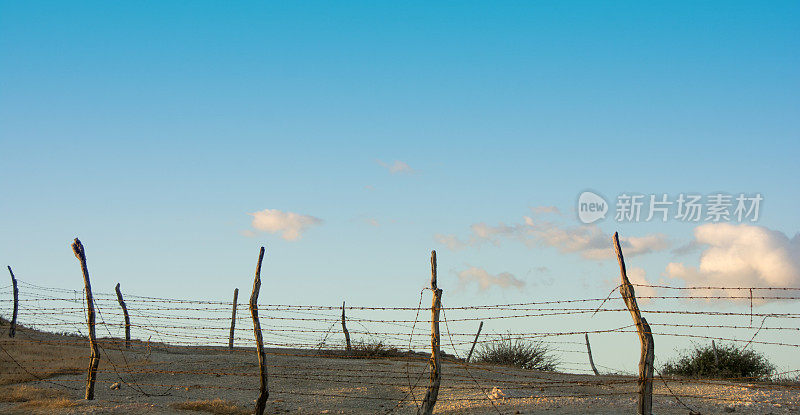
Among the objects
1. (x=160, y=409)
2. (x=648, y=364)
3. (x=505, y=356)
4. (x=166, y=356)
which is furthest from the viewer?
(x=505, y=356)

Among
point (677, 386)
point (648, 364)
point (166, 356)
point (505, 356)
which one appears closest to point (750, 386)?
point (677, 386)

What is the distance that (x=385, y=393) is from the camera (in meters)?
16.0

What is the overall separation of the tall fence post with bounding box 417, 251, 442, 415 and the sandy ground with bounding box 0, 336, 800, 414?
0.33m

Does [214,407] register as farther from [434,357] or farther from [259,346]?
[434,357]

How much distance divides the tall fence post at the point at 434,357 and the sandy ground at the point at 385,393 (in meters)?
0.33

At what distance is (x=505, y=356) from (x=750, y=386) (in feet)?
35.4

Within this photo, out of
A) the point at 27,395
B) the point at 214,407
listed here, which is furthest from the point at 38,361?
the point at 214,407

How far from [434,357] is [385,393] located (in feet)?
13.0

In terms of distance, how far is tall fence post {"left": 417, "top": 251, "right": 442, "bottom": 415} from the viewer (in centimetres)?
1223

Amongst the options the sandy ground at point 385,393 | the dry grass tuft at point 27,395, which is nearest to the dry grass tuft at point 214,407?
the sandy ground at point 385,393

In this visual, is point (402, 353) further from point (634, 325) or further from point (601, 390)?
point (634, 325)

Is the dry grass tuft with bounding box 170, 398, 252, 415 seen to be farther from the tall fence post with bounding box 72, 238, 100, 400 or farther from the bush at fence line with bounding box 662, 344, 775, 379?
the bush at fence line with bounding box 662, 344, 775, 379

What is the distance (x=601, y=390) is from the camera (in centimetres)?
1670

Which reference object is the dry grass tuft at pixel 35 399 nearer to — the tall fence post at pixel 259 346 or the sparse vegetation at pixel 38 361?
the sparse vegetation at pixel 38 361
